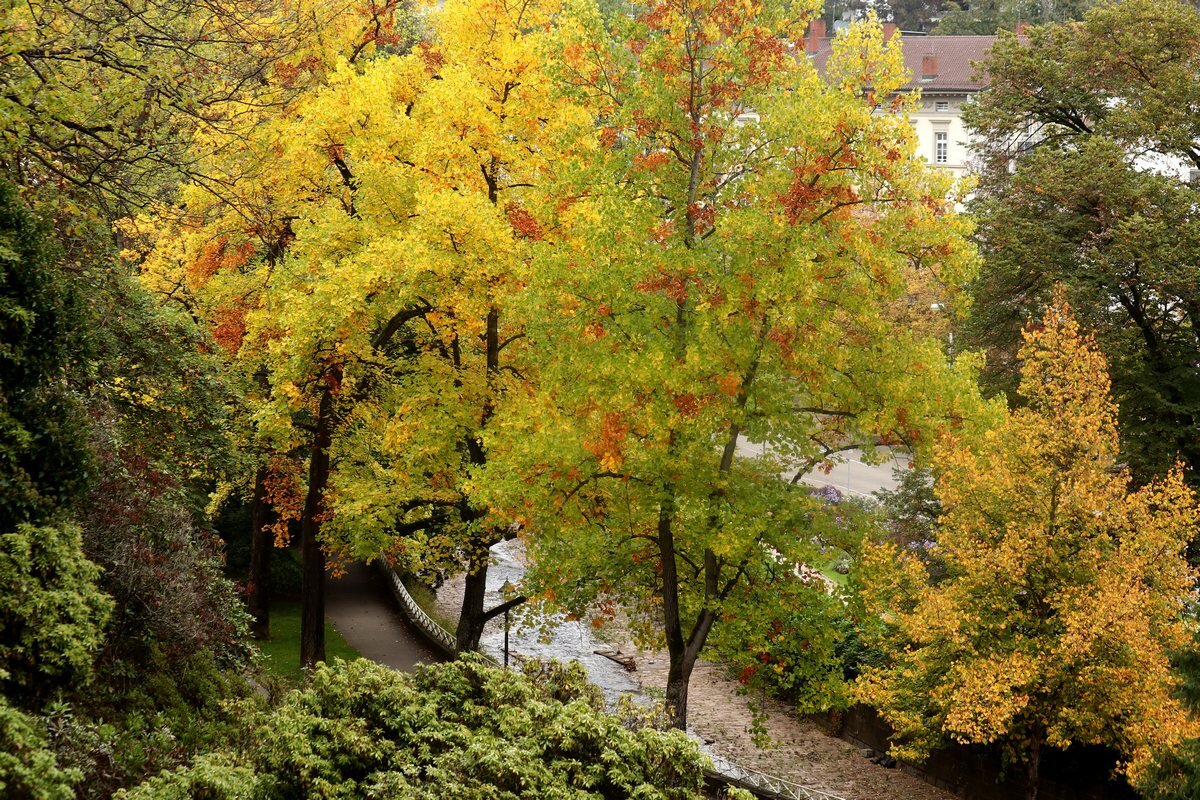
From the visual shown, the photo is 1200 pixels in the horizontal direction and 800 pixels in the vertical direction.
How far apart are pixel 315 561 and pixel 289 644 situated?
5181 mm

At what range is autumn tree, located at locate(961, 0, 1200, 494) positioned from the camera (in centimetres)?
A: 2498

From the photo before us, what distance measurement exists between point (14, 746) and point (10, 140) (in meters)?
5.24

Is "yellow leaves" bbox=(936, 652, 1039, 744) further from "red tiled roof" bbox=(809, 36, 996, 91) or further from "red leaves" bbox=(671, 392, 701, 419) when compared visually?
"red tiled roof" bbox=(809, 36, 996, 91)

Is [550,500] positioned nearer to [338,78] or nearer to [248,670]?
[248,670]

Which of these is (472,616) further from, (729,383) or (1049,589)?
(1049,589)

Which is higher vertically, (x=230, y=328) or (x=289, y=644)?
(x=230, y=328)

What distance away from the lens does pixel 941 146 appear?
2559 inches

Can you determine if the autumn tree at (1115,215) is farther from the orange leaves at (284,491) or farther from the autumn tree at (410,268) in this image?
the orange leaves at (284,491)

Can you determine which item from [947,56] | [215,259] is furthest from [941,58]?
[215,259]

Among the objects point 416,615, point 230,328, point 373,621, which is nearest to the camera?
point 230,328

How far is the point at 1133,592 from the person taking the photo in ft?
53.5

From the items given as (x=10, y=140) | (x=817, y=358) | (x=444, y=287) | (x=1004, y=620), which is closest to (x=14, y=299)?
(x=10, y=140)

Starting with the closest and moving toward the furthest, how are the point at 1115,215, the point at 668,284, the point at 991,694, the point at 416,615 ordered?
the point at 668,284, the point at 991,694, the point at 1115,215, the point at 416,615

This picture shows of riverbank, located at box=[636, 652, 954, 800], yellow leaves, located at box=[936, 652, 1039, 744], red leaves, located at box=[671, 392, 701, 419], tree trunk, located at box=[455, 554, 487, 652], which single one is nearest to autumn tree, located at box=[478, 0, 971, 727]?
red leaves, located at box=[671, 392, 701, 419]
